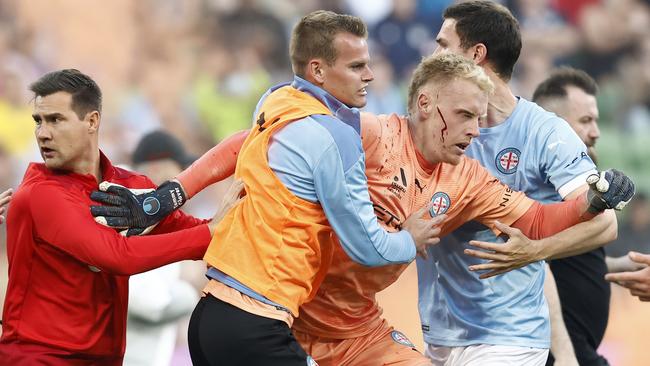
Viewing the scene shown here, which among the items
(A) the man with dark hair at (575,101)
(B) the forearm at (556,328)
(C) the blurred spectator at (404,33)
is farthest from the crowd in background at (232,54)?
(B) the forearm at (556,328)

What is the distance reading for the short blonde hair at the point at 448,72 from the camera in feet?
15.3

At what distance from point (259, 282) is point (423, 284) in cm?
142

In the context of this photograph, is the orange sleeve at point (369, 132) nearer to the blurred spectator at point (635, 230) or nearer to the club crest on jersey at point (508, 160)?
the club crest on jersey at point (508, 160)

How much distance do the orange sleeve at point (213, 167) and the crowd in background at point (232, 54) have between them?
705cm

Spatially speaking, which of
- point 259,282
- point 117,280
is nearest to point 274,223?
point 259,282

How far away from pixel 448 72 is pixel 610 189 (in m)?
0.85

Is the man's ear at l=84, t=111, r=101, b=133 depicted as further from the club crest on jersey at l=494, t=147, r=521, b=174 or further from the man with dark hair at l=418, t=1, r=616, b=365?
the club crest on jersey at l=494, t=147, r=521, b=174

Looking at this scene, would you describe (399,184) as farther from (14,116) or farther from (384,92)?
(14,116)

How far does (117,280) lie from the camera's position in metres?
4.55

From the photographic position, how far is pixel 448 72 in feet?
15.4

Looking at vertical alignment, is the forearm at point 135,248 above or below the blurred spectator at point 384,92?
above

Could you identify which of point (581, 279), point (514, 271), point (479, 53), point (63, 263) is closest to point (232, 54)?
point (581, 279)

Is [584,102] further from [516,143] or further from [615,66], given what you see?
[615,66]

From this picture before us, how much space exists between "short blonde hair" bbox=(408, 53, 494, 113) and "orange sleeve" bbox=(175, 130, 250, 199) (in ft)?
2.69
